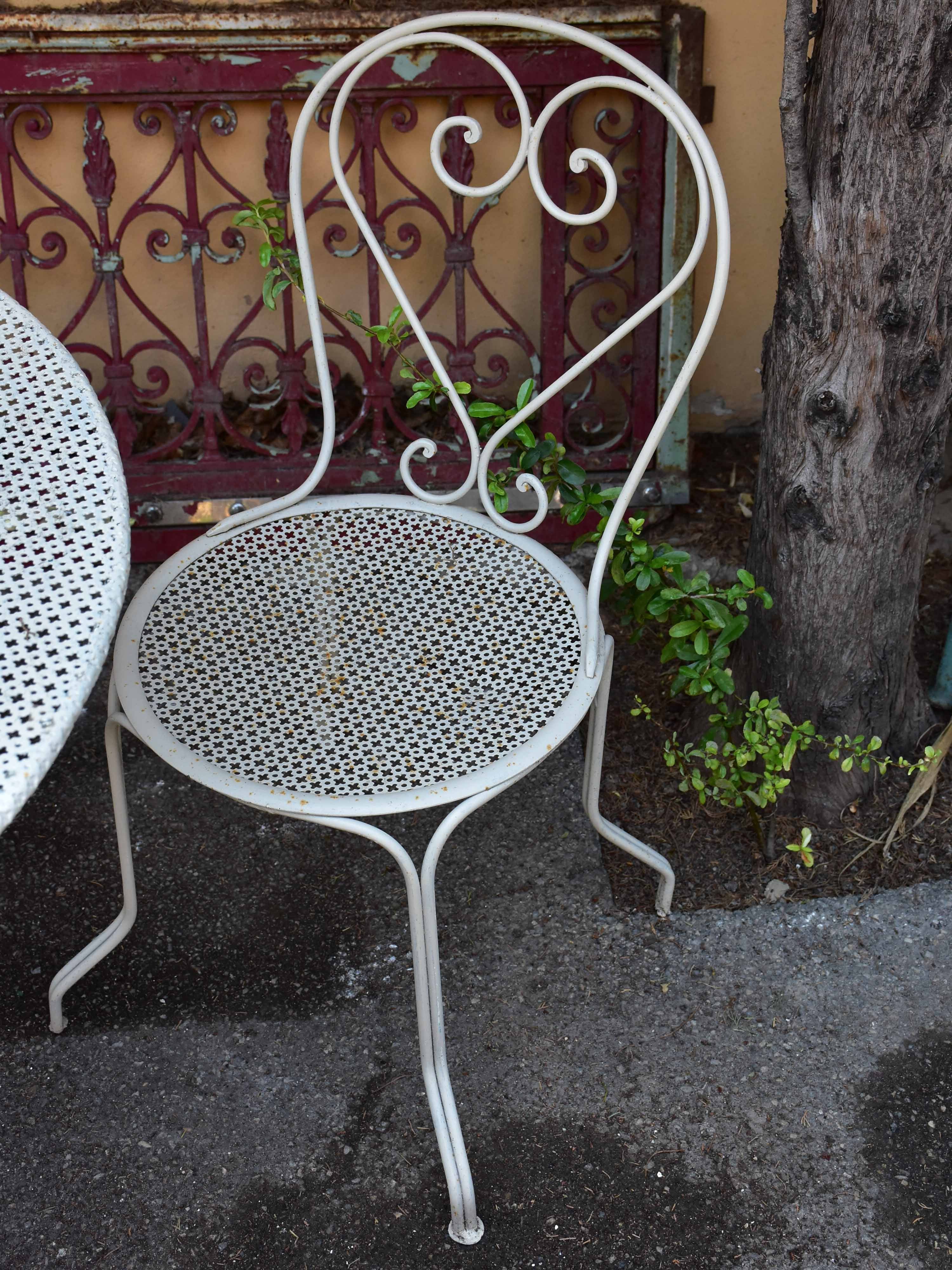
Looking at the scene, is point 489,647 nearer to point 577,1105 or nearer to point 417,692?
point 417,692

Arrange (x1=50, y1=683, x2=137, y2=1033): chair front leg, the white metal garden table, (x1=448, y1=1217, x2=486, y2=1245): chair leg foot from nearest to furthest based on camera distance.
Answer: the white metal garden table
(x1=448, y1=1217, x2=486, y2=1245): chair leg foot
(x1=50, y1=683, x2=137, y2=1033): chair front leg

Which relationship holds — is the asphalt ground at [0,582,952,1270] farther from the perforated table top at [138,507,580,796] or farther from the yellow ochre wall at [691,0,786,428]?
the yellow ochre wall at [691,0,786,428]

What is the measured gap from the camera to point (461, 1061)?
1.72 m

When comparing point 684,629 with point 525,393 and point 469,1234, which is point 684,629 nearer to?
point 525,393

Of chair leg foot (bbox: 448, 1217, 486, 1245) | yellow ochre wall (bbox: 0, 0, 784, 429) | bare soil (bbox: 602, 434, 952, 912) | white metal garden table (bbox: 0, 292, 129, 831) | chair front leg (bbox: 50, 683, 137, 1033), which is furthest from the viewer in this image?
yellow ochre wall (bbox: 0, 0, 784, 429)

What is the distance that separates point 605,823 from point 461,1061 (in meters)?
0.45

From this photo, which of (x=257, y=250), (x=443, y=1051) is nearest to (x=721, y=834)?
(x=443, y=1051)

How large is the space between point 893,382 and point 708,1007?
103 centimetres

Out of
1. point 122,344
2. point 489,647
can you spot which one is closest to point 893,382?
point 489,647

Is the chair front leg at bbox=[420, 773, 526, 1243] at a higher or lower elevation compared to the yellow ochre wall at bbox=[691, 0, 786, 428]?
lower

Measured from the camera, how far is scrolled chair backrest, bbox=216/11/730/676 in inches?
54.9

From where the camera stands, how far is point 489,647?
153 centimetres

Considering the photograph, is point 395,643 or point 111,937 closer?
point 395,643

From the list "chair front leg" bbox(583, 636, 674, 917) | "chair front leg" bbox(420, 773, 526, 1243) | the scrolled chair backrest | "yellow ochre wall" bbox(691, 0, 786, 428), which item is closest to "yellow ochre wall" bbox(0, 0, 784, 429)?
"yellow ochre wall" bbox(691, 0, 786, 428)
